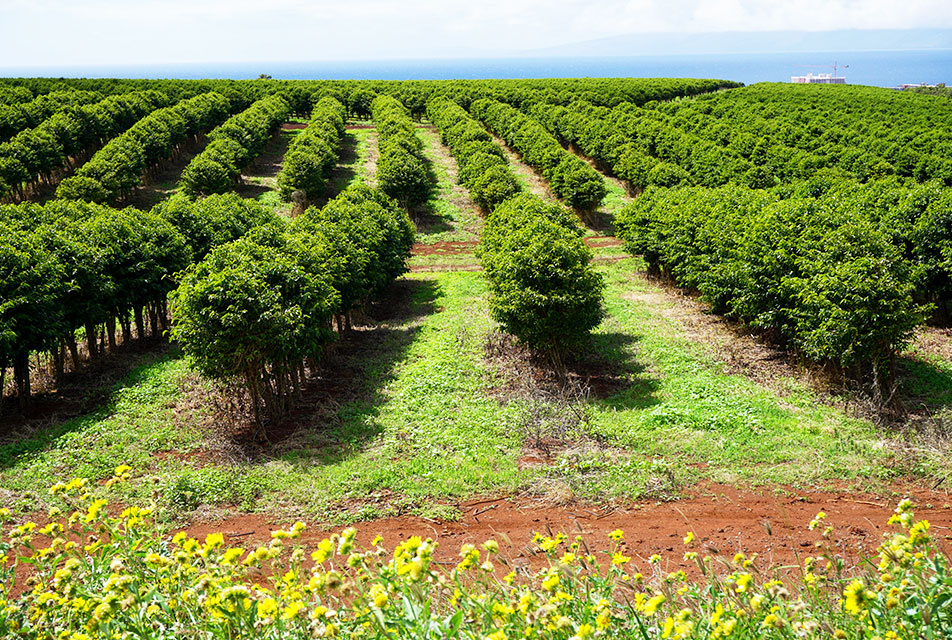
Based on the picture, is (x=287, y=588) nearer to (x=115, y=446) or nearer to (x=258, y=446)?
(x=258, y=446)

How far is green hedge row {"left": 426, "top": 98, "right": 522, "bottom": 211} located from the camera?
37125 mm

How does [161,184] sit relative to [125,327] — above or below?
above

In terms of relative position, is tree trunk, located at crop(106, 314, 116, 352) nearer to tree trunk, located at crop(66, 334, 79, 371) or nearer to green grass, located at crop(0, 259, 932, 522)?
tree trunk, located at crop(66, 334, 79, 371)

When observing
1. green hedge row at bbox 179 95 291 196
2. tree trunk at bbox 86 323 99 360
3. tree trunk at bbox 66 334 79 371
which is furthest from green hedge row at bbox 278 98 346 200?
tree trunk at bbox 66 334 79 371

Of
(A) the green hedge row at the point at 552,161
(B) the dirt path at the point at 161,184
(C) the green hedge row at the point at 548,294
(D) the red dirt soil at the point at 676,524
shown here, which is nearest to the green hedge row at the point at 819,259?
(D) the red dirt soil at the point at 676,524

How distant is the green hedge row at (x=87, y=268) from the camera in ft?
47.3

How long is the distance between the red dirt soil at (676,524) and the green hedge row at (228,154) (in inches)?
1260

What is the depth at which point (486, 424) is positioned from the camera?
1384 cm

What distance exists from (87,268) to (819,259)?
18.8 meters

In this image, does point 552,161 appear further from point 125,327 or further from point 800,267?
point 125,327

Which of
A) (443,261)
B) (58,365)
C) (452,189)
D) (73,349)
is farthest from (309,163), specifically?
(58,365)

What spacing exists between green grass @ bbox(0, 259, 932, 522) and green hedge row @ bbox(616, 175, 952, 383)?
1796 mm

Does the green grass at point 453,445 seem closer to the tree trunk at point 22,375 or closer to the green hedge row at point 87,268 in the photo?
the tree trunk at point 22,375

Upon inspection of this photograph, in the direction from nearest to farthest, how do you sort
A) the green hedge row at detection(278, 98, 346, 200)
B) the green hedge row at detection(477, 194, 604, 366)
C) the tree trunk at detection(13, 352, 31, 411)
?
the tree trunk at detection(13, 352, 31, 411), the green hedge row at detection(477, 194, 604, 366), the green hedge row at detection(278, 98, 346, 200)
